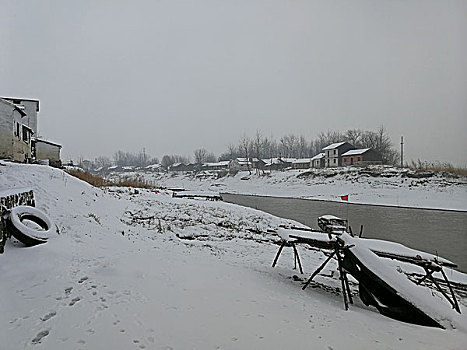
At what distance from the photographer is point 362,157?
4622 centimetres

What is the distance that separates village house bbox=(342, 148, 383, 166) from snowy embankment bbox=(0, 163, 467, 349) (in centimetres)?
4128

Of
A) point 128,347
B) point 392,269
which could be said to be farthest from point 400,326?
point 128,347

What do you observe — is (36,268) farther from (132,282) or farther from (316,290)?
(316,290)

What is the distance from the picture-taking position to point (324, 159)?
178 feet

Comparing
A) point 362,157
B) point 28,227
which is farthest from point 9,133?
point 362,157

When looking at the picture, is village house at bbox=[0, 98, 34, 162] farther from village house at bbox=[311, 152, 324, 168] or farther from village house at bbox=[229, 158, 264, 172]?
village house at bbox=[311, 152, 324, 168]

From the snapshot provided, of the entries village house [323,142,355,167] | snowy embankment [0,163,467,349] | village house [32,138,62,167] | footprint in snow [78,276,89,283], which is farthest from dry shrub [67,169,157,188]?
village house [323,142,355,167]

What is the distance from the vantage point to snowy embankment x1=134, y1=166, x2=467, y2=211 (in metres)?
23.2

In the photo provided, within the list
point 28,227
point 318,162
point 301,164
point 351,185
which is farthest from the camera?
point 301,164

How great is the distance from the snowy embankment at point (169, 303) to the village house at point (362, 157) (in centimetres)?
4128

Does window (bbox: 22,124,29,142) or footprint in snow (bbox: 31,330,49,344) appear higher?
window (bbox: 22,124,29,142)

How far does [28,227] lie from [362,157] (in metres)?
47.0

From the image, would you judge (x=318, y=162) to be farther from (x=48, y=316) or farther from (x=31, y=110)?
(x=48, y=316)

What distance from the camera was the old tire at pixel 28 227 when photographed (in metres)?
4.43
